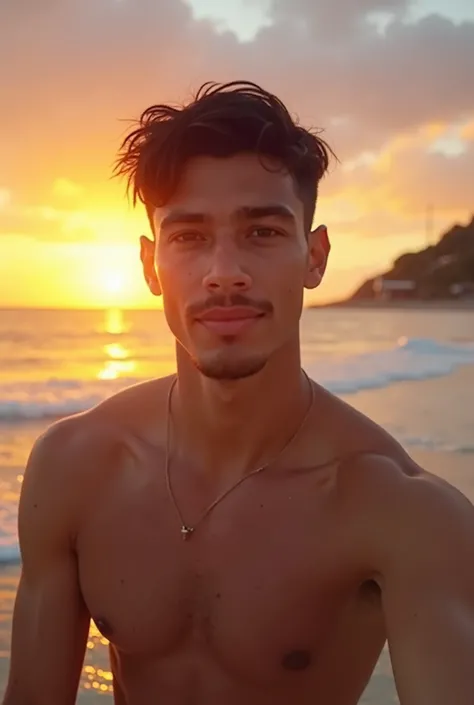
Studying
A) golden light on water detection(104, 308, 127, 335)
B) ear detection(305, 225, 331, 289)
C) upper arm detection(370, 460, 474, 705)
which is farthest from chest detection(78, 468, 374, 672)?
golden light on water detection(104, 308, 127, 335)

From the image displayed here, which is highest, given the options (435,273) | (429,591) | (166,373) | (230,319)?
(435,273)

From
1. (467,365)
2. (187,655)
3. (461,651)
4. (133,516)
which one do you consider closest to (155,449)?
(133,516)

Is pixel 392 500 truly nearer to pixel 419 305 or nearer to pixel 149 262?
pixel 149 262

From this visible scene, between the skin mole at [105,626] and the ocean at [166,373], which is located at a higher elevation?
the skin mole at [105,626]

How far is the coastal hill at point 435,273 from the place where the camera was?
86.2 m

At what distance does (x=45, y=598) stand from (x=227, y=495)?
1.60 ft

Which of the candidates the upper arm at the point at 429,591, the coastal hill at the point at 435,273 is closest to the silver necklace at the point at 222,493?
the upper arm at the point at 429,591

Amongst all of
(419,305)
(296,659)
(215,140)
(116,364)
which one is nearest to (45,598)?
(296,659)

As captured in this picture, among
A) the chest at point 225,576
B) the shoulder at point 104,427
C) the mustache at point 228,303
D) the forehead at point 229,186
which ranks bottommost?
the chest at point 225,576

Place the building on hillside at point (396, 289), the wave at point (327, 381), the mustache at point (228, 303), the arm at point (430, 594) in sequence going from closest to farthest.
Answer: the arm at point (430, 594)
the mustache at point (228, 303)
the wave at point (327, 381)
the building on hillside at point (396, 289)

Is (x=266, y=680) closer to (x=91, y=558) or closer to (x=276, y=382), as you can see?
(x=91, y=558)

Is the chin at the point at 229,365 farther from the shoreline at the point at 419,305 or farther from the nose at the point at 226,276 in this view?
the shoreline at the point at 419,305

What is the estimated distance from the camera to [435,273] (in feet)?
292

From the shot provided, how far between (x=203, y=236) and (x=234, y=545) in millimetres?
708
